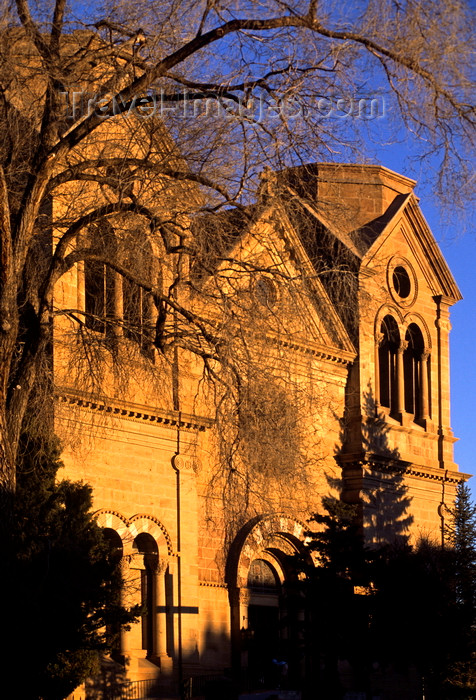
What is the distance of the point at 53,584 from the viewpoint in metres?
18.2

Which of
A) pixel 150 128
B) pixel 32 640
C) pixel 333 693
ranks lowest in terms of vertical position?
pixel 333 693

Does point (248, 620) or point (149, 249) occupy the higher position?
point (149, 249)

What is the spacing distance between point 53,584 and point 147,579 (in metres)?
6.59

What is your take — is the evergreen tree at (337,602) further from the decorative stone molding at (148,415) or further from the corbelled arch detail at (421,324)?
the corbelled arch detail at (421,324)

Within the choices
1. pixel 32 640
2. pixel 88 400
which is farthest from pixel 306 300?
pixel 32 640

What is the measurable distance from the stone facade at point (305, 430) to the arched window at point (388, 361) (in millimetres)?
47

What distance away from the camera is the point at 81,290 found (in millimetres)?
23594

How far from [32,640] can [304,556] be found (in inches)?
465

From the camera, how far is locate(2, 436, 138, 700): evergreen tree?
57.1ft

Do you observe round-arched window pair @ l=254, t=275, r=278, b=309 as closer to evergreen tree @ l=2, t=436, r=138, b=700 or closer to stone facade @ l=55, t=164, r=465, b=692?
stone facade @ l=55, t=164, r=465, b=692

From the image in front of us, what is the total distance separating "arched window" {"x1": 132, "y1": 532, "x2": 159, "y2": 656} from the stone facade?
0.10 ft

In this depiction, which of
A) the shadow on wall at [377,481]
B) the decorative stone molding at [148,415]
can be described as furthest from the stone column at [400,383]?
the decorative stone molding at [148,415]

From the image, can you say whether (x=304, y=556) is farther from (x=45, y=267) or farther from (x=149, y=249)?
(x=149, y=249)

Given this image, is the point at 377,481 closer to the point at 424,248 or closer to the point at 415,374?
the point at 415,374
